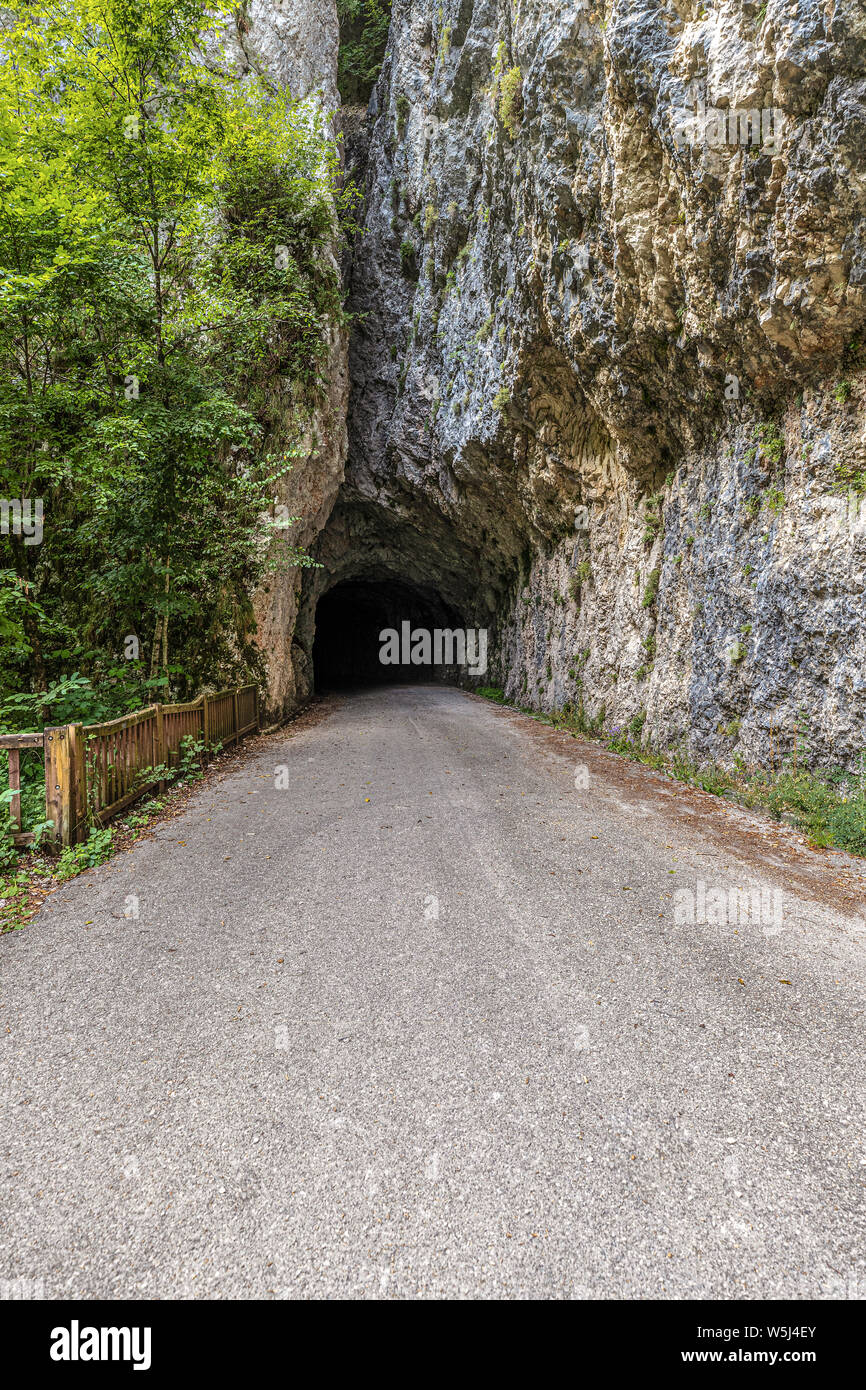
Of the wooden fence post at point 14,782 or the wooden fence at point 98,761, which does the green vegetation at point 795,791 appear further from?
the wooden fence post at point 14,782

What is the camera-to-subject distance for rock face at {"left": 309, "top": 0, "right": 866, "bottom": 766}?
249 inches

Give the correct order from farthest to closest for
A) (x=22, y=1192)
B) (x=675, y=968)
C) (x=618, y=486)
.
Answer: (x=618, y=486)
(x=675, y=968)
(x=22, y=1192)

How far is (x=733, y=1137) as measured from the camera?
99.2 inches

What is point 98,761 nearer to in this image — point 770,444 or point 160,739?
point 160,739

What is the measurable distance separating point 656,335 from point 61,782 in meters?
9.68

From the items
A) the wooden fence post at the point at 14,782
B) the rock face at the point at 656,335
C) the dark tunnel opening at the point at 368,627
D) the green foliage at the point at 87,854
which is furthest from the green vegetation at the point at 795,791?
the dark tunnel opening at the point at 368,627

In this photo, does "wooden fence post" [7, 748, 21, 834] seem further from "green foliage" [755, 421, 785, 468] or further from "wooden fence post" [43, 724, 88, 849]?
"green foliage" [755, 421, 785, 468]

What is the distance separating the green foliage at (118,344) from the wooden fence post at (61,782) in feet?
4.69

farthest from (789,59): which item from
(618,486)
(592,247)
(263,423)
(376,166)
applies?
(376,166)

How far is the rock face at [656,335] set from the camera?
6.33 meters
